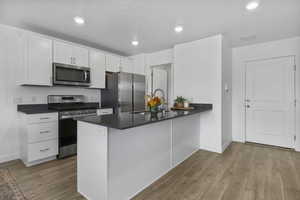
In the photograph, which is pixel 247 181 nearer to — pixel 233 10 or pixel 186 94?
pixel 186 94

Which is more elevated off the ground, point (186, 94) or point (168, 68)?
point (168, 68)

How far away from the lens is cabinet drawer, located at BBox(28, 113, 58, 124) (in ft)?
8.00

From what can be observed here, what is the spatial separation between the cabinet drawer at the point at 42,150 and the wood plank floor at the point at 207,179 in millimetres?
155

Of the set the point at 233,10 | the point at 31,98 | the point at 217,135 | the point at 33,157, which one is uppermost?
the point at 233,10

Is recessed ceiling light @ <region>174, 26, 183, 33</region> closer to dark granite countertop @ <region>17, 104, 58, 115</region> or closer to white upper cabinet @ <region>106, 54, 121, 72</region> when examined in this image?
white upper cabinet @ <region>106, 54, 121, 72</region>

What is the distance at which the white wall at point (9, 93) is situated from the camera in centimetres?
264

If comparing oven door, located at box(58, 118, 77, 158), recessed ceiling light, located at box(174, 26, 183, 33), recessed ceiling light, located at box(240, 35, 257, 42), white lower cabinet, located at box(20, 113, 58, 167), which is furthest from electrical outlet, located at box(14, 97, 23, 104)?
recessed ceiling light, located at box(240, 35, 257, 42)

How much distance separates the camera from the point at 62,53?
3000 millimetres

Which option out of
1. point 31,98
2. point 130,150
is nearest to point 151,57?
point 31,98

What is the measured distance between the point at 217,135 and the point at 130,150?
7.22 feet

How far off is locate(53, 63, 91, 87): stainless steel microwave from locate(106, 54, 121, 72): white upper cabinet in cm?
61

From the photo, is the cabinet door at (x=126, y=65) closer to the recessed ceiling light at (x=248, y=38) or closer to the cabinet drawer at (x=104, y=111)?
the cabinet drawer at (x=104, y=111)

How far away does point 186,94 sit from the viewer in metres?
3.57

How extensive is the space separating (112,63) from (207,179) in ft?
11.1
